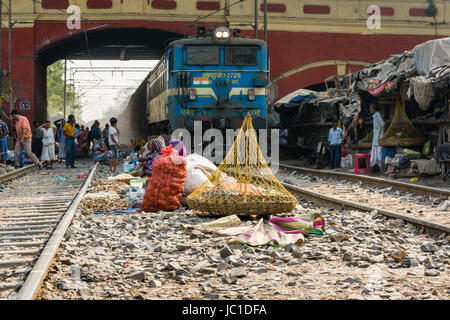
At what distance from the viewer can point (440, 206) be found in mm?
8852

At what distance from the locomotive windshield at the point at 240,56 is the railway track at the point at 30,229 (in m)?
5.47

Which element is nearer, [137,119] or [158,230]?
[158,230]

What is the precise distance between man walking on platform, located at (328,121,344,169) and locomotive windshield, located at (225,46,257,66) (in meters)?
3.25

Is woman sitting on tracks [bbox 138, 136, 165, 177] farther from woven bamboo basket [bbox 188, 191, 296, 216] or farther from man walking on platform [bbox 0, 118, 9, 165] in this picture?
man walking on platform [bbox 0, 118, 9, 165]

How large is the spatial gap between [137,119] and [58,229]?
2370 centimetres

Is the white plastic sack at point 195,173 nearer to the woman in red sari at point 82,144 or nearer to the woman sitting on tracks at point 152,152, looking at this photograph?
the woman sitting on tracks at point 152,152

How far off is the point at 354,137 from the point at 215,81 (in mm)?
5543

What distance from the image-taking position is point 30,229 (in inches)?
267

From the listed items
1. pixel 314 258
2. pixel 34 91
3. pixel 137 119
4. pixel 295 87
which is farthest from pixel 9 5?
pixel 314 258

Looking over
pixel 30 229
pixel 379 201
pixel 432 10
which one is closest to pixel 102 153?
pixel 379 201

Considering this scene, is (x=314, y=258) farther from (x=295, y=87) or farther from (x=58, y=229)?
(x=295, y=87)

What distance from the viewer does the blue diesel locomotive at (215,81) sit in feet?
50.4

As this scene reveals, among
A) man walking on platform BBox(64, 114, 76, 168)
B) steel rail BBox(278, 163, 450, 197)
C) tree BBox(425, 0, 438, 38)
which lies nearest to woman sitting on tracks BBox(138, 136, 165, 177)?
steel rail BBox(278, 163, 450, 197)

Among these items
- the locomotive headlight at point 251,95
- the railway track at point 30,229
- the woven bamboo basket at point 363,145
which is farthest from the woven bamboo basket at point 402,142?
the railway track at point 30,229
